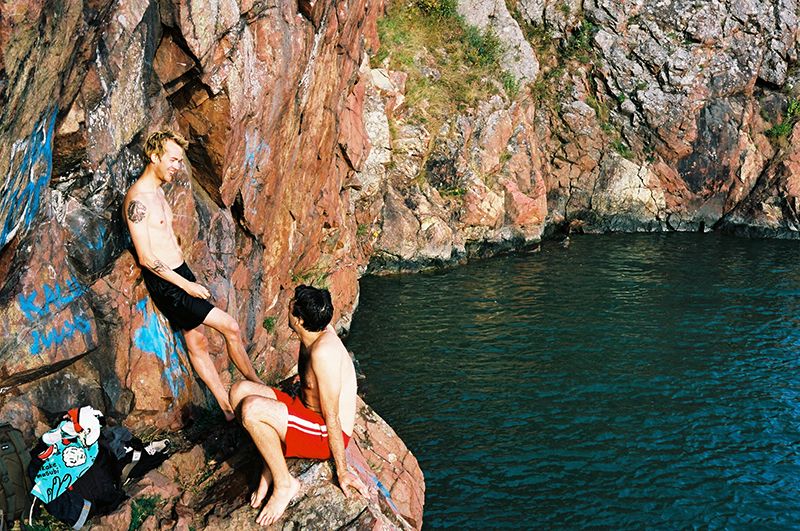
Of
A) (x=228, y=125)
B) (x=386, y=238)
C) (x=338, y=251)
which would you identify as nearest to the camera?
(x=228, y=125)

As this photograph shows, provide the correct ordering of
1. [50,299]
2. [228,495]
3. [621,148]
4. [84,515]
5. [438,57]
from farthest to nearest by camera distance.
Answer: [621,148] → [438,57] → [50,299] → [228,495] → [84,515]

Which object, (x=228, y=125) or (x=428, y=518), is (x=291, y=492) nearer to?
(x=428, y=518)

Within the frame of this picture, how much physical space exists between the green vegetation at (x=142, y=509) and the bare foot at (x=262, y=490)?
1144 mm

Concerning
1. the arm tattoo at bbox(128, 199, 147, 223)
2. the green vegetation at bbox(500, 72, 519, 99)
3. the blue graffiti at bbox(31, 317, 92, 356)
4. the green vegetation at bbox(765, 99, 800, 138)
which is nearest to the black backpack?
the blue graffiti at bbox(31, 317, 92, 356)

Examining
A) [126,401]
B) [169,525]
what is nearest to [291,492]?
[169,525]

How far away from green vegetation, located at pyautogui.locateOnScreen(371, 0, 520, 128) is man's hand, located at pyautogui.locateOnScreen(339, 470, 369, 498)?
81.2ft

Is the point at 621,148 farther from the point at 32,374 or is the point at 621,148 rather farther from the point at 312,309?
the point at 32,374

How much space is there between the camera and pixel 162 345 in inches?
388

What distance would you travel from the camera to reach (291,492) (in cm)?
771

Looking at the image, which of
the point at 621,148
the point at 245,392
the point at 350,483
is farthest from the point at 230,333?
the point at 621,148

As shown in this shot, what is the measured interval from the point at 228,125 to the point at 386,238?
56.9 ft

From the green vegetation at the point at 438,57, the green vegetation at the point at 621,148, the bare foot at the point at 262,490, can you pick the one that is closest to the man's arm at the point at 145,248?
the bare foot at the point at 262,490

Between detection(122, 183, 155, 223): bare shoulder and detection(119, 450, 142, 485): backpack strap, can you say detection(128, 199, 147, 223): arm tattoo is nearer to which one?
detection(122, 183, 155, 223): bare shoulder

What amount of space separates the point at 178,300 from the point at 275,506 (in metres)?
3.19
